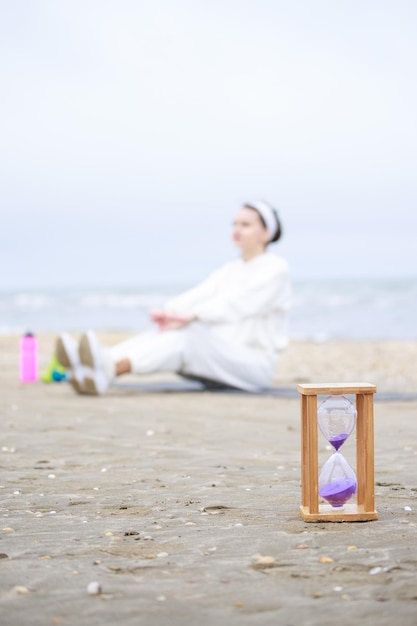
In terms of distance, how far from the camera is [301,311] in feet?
97.2

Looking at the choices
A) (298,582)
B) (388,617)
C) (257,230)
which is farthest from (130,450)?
(257,230)

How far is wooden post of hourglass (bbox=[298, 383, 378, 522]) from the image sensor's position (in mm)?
3410

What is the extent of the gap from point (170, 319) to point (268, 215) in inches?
57.1

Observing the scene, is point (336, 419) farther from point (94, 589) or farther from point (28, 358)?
point (28, 358)

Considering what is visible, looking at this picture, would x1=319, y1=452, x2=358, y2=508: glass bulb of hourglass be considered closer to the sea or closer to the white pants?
the white pants

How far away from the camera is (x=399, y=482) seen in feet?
13.8

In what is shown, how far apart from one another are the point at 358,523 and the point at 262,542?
1.55 ft

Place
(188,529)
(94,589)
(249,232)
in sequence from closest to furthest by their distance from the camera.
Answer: (94,589) < (188,529) < (249,232)

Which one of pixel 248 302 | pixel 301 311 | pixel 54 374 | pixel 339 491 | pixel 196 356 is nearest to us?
pixel 339 491

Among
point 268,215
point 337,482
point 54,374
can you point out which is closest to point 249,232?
point 268,215

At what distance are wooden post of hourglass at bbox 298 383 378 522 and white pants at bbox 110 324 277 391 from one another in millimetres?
4759

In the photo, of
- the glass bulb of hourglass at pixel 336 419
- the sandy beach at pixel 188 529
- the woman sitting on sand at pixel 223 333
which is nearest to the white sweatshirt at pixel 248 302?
the woman sitting on sand at pixel 223 333

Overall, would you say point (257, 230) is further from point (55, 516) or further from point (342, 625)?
point (342, 625)

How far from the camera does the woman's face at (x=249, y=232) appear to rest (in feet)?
28.3
